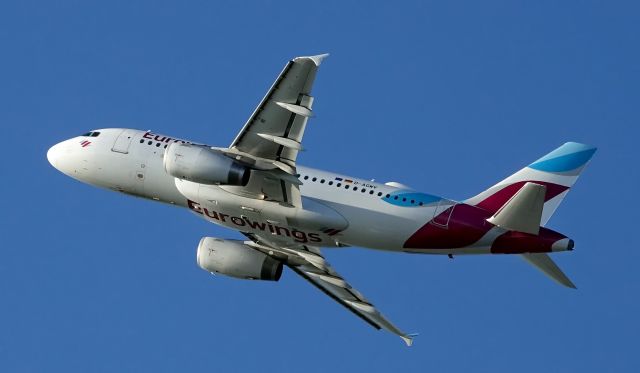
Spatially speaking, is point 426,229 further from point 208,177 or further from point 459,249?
point 208,177

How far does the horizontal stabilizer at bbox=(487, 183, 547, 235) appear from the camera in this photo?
54.9 meters

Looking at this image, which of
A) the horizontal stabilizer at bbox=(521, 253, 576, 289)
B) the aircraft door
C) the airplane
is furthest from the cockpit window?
the horizontal stabilizer at bbox=(521, 253, 576, 289)

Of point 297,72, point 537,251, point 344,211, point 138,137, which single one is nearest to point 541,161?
point 537,251

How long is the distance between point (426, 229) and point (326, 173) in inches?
222

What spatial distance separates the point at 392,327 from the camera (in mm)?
64688

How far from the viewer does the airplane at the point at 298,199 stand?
55594 mm

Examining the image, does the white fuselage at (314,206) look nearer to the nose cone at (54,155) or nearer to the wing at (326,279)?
the wing at (326,279)

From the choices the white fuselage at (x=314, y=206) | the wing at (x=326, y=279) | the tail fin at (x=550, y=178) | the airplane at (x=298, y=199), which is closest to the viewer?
the airplane at (x=298, y=199)

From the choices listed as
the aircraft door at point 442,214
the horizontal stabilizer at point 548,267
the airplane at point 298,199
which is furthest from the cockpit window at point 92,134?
the horizontal stabilizer at point 548,267

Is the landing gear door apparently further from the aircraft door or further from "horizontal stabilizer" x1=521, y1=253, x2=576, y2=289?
"horizontal stabilizer" x1=521, y1=253, x2=576, y2=289

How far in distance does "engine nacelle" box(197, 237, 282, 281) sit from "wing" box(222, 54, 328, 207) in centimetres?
572

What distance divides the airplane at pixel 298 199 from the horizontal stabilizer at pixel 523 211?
50 millimetres

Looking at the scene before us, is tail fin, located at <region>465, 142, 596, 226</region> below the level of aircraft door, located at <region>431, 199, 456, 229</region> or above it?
above

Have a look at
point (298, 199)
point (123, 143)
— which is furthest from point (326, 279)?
point (123, 143)
